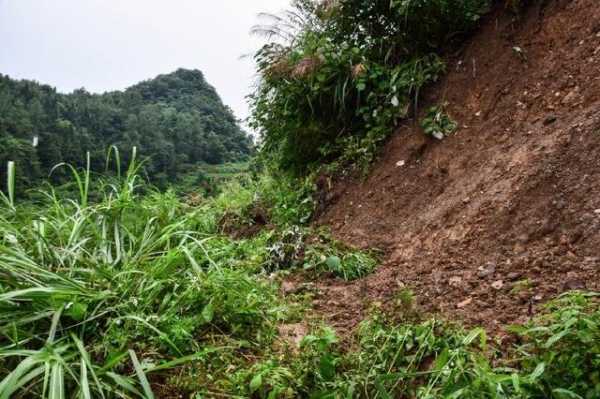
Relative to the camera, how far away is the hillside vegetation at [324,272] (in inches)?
50.5

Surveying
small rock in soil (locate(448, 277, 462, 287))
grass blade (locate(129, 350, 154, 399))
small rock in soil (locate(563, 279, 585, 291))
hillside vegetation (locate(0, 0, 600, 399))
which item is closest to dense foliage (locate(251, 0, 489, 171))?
hillside vegetation (locate(0, 0, 600, 399))

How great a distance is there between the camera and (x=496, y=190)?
2186 mm

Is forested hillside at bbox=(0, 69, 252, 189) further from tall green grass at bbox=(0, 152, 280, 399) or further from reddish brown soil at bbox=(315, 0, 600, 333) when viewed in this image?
tall green grass at bbox=(0, 152, 280, 399)

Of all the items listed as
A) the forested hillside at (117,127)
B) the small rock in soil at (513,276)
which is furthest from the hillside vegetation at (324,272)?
the forested hillside at (117,127)

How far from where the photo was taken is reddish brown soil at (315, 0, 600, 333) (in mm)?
1665

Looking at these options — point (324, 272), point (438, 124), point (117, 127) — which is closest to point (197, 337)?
point (324, 272)

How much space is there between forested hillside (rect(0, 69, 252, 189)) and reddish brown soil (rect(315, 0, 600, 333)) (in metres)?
17.9

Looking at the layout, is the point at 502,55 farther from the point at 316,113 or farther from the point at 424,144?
the point at 316,113

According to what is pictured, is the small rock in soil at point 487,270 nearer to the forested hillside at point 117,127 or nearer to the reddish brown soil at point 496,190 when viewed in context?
the reddish brown soil at point 496,190

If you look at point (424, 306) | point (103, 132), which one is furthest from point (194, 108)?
point (424, 306)

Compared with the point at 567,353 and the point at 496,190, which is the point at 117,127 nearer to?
the point at 496,190

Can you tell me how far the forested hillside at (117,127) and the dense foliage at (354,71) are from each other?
1704 centimetres

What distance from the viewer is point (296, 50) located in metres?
→ 3.74

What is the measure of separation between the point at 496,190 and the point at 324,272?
0.95m
